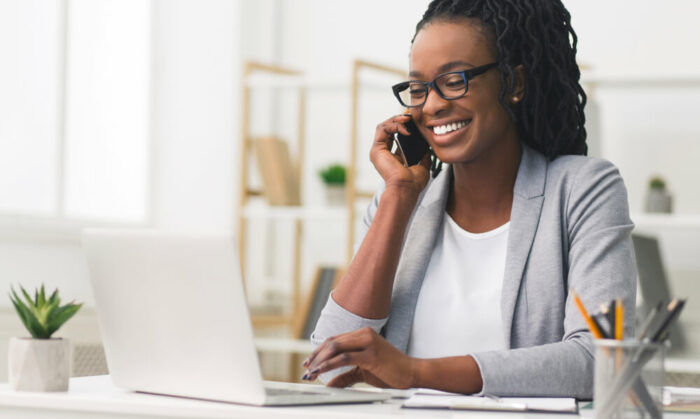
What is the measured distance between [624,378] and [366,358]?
37 cm

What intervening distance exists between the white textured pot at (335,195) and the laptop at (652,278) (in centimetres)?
107

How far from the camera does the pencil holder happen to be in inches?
38.3

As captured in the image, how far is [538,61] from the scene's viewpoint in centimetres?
161

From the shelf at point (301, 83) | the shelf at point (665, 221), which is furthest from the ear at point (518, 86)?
the shelf at point (301, 83)

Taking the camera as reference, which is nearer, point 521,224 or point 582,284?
point 582,284

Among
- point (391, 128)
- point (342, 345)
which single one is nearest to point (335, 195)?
point (391, 128)

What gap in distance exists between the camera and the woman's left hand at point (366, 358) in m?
1.24

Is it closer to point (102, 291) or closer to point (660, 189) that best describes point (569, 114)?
point (102, 291)

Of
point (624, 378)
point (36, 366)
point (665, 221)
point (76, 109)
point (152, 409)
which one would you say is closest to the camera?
point (624, 378)

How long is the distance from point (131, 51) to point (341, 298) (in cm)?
253

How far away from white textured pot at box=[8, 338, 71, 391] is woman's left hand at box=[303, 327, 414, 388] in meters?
0.33

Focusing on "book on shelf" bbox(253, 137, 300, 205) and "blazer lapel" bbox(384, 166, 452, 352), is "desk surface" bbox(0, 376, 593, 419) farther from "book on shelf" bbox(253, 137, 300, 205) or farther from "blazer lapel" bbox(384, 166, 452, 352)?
"book on shelf" bbox(253, 137, 300, 205)

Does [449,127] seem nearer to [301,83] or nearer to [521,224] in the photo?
[521,224]

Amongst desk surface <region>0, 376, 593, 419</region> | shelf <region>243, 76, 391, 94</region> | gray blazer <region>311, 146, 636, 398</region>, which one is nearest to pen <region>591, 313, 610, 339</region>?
desk surface <region>0, 376, 593, 419</region>
